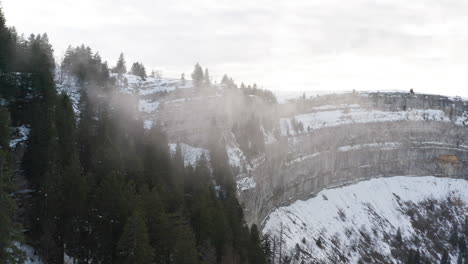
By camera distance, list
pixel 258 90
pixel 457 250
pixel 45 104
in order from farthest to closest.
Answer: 1. pixel 258 90
2. pixel 457 250
3. pixel 45 104

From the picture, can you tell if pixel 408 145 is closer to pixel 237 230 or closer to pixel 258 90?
pixel 258 90

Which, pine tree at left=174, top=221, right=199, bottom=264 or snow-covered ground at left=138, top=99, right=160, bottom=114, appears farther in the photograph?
snow-covered ground at left=138, top=99, right=160, bottom=114

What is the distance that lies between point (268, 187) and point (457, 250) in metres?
60.3

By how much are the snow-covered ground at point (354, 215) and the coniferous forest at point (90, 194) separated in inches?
1385

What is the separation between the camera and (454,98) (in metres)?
188

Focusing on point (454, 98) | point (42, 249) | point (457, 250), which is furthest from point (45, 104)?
point (454, 98)

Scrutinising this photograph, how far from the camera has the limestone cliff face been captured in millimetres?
113812

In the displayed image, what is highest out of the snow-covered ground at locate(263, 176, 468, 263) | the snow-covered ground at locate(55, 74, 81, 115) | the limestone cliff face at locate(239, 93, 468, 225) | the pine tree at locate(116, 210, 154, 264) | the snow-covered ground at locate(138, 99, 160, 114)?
the snow-covered ground at locate(55, 74, 81, 115)

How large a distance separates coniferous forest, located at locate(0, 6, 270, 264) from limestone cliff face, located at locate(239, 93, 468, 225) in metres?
49.5

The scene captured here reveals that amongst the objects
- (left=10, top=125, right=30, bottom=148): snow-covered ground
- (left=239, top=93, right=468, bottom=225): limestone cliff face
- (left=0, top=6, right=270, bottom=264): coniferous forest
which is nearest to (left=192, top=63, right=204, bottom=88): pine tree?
(left=239, top=93, right=468, bottom=225): limestone cliff face

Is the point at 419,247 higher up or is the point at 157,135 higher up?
the point at 157,135

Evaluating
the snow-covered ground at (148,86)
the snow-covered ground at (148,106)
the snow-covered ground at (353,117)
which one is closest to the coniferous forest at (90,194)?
the snow-covered ground at (148,106)

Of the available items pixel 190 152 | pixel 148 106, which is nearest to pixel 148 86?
pixel 148 106

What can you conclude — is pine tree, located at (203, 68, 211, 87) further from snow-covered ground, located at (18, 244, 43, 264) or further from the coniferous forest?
snow-covered ground, located at (18, 244, 43, 264)
